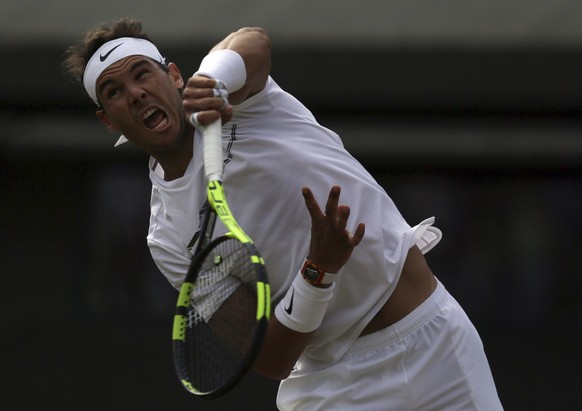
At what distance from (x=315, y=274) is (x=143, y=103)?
76 cm

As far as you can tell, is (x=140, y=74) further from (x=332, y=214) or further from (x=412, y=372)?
(x=412, y=372)

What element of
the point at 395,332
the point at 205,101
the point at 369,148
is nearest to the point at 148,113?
the point at 205,101

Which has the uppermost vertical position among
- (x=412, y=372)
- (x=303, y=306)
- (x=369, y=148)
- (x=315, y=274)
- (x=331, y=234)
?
(x=331, y=234)

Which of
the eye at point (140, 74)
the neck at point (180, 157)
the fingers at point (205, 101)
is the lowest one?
the neck at point (180, 157)

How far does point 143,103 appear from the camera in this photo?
3410 millimetres

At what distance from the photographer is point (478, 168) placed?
8820 mm

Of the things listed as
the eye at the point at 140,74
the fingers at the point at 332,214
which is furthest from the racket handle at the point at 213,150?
the eye at the point at 140,74

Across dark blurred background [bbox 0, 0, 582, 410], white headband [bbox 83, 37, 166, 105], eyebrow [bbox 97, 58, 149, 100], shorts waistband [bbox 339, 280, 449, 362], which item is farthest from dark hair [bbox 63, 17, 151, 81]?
dark blurred background [bbox 0, 0, 582, 410]

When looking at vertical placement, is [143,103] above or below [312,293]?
above

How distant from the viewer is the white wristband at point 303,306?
313 centimetres

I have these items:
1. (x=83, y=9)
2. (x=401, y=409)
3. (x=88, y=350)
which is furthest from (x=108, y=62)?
(x=83, y=9)

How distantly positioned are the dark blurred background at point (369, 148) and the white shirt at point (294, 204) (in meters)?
4.73

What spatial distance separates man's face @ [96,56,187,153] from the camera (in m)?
3.40

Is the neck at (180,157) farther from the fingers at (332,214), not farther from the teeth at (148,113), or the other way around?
the fingers at (332,214)
